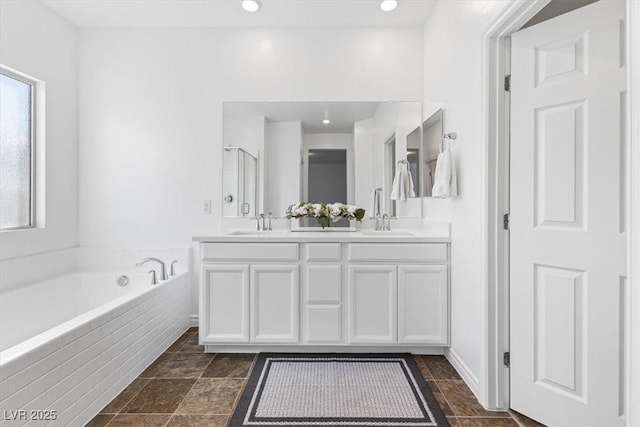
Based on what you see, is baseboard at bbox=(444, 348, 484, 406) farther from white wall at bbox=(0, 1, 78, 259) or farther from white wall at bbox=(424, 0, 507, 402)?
white wall at bbox=(0, 1, 78, 259)

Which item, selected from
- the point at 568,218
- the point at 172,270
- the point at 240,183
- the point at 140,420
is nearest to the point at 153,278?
the point at 172,270

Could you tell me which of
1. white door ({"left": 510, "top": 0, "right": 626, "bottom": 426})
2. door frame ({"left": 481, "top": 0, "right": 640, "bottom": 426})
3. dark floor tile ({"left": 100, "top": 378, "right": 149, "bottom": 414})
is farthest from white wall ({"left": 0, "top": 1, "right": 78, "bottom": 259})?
white door ({"left": 510, "top": 0, "right": 626, "bottom": 426})

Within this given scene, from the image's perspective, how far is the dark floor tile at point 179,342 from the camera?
2732 millimetres

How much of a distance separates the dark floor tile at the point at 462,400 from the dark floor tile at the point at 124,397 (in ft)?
5.56

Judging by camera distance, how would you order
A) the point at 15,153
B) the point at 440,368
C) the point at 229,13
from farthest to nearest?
1. the point at 229,13
2. the point at 15,153
3. the point at 440,368

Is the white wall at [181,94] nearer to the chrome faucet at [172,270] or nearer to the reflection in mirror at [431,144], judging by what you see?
the chrome faucet at [172,270]

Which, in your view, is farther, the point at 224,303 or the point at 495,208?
the point at 224,303

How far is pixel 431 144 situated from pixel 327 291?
132 cm

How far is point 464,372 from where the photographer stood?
2234 millimetres

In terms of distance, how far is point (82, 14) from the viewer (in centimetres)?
297

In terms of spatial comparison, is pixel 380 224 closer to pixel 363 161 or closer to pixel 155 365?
pixel 363 161

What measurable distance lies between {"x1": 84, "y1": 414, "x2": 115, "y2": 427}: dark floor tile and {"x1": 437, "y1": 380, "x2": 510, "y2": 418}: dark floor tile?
1.69m

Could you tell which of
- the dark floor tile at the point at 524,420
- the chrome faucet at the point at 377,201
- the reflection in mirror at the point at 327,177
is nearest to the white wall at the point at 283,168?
the reflection in mirror at the point at 327,177
